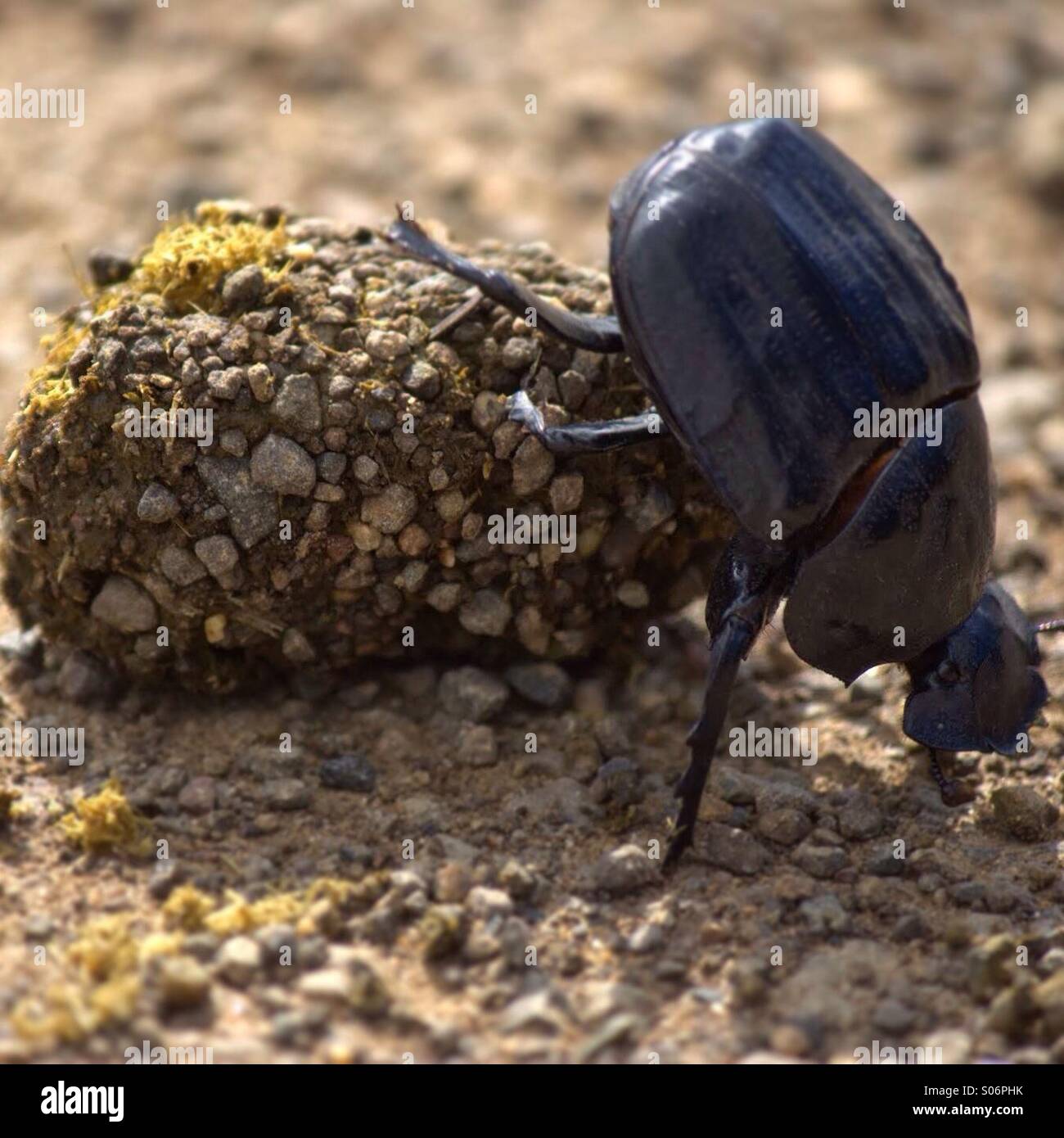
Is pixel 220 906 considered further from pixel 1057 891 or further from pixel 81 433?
pixel 1057 891

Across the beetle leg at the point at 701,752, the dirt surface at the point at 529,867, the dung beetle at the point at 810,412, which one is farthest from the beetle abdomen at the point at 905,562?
the dirt surface at the point at 529,867

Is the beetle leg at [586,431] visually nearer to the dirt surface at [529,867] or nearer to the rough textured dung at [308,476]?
the rough textured dung at [308,476]

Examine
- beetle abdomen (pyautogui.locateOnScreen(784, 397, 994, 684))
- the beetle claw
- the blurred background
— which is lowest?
beetle abdomen (pyautogui.locateOnScreen(784, 397, 994, 684))

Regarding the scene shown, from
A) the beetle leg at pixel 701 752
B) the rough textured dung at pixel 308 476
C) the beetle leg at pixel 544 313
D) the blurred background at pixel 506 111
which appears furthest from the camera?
the blurred background at pixel 506 111

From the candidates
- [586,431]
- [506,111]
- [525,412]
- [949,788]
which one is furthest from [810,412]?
[506,111]

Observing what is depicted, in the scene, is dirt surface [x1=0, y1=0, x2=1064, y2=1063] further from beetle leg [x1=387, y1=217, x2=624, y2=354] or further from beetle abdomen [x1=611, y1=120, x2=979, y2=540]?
beetle leg [x1=387, y1=217, x2=624, y2=354]

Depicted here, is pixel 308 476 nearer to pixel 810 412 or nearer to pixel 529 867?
pixel 529 867

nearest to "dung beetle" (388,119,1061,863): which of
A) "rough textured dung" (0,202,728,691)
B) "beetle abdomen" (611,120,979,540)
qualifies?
"beetle abdomen" (611,120,979,540)
